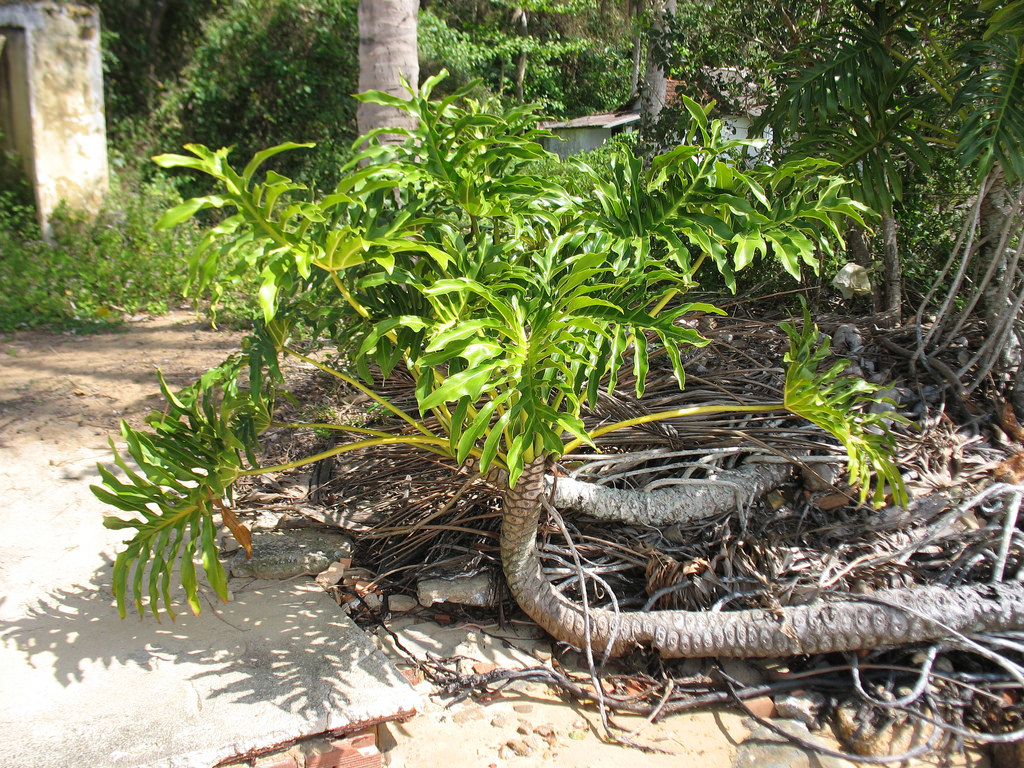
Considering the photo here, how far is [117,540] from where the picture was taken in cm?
344

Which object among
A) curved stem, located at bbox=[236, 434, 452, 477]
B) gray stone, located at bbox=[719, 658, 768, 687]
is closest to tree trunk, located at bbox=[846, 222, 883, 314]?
gray stone, located at bbox=[719, 658, 768, 687]

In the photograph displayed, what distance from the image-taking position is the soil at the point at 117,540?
2619 mm

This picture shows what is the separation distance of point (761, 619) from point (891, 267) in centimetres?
306

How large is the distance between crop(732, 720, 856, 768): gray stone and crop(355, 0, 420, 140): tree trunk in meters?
4.09

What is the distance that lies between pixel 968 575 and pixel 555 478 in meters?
1.80

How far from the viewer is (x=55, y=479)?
3.81 m

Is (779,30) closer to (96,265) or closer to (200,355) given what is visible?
(200,355)

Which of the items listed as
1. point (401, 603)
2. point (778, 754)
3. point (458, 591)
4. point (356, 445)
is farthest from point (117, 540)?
point (778, 754)

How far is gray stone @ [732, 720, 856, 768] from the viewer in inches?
103

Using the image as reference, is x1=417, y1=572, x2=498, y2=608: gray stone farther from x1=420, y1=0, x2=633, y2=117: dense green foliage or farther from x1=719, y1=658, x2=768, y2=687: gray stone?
x1=420, y1=0, x2=633, y2=117: dense green foliage

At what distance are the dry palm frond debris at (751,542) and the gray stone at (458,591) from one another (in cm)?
6

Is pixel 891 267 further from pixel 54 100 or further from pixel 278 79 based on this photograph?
pixel 278 79

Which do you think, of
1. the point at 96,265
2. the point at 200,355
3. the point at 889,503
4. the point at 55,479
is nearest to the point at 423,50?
the point at 96,265

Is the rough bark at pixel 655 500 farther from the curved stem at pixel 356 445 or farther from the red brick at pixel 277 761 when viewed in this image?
the red brick at pixel 277 761
